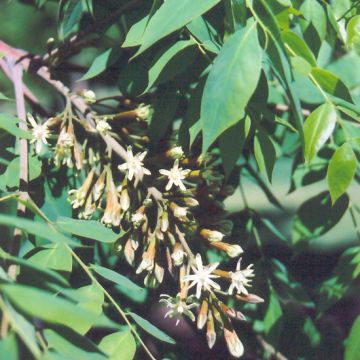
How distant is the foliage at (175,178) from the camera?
2.23 ft

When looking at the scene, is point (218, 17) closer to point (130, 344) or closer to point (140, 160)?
point (140, 160)

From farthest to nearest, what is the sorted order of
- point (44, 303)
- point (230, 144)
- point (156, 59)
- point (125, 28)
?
point (125, 28)
point (156, 59)
point (230, 144)
point (44, 303)

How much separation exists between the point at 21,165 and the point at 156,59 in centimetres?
26

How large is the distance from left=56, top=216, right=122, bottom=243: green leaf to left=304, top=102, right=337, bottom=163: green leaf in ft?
1.01

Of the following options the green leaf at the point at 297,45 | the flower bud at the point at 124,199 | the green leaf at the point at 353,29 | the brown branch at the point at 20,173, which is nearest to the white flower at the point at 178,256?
the flower bud at the point at 124,199

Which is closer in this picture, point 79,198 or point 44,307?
point 44,307

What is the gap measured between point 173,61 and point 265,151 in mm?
188

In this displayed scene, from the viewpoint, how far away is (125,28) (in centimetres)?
106

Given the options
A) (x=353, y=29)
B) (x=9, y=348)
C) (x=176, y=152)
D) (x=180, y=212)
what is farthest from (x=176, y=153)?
(x=9, y=348)

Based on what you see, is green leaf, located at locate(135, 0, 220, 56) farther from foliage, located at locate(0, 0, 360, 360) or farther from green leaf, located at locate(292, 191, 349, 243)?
green leaf, located at locate(292, 191, 349, 243)

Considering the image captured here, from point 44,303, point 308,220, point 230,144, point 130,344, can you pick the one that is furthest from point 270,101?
point 44,303

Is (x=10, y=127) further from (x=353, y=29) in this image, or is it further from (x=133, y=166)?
(x=353, y=29)

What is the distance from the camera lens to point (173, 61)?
0.86 m

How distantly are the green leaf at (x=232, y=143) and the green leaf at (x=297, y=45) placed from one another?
125 millimetres
